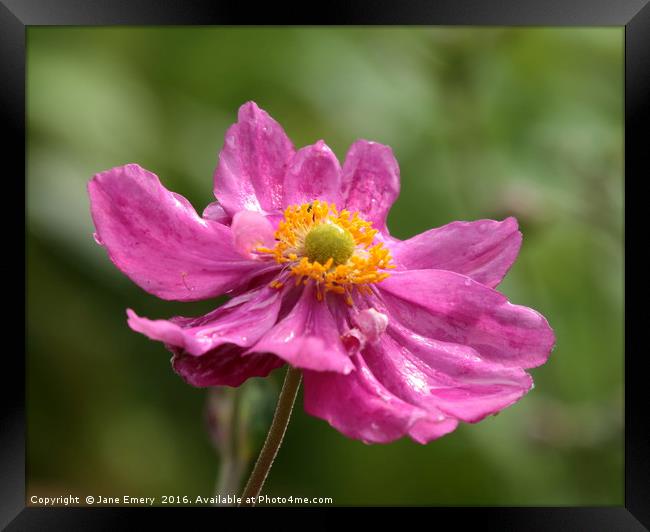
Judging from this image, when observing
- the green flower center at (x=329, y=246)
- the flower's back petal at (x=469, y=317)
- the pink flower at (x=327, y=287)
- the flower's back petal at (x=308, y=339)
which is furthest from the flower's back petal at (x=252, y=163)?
the flower's back petal at (x=469, y=317)

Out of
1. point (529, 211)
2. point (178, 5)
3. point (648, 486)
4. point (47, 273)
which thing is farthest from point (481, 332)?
point (47, 273)

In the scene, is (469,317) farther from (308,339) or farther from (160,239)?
(160,239)

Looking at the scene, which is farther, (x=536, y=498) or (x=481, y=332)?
(x=536, y=498)

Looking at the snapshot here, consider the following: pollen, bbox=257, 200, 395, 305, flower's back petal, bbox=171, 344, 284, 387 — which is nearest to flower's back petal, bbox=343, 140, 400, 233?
pollen, bbox=257, 200, 395, 305

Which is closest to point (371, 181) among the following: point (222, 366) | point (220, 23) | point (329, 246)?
point (329, 246)

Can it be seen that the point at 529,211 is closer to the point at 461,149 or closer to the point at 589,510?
the point at 461,149

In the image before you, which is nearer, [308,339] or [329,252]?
[308,339]

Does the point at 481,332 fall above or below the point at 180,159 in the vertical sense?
below
